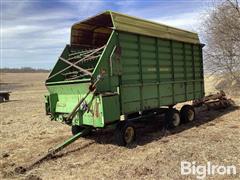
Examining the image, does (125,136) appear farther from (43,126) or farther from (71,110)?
(43,126)

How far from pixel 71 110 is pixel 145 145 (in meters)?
2.09

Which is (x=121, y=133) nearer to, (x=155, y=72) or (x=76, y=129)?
(x=76, y=129)

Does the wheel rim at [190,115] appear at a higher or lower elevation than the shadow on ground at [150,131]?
higher

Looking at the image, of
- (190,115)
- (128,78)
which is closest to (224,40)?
(190,115)

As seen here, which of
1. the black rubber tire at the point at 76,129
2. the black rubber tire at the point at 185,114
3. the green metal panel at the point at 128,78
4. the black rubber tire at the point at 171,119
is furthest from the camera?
the black rubber tire at the point at 185,114

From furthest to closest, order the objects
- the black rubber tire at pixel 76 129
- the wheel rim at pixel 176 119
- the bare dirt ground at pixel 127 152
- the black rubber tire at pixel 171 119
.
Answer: the wheel rim at pixel 176 119 → the black rubber tire at pixel 171 119 → the black rubber tire at pixel 76 129 → the bare dirt ground at pixel 127 152

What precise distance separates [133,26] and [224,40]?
12.5m

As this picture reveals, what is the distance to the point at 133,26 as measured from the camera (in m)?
8.64

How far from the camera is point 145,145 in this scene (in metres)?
8.16

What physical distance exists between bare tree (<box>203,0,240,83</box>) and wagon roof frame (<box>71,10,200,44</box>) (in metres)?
8.85

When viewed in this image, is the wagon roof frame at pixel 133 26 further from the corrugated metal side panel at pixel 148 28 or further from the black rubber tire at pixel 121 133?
the black rubber tire at pixel 121 133

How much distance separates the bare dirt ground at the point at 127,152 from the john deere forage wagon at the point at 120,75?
0.60 metres

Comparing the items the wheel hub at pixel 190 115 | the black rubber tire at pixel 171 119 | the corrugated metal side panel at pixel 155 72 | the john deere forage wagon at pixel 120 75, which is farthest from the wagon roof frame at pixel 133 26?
the wheel hub at pixel 190 115

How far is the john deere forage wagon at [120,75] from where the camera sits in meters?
7.87
